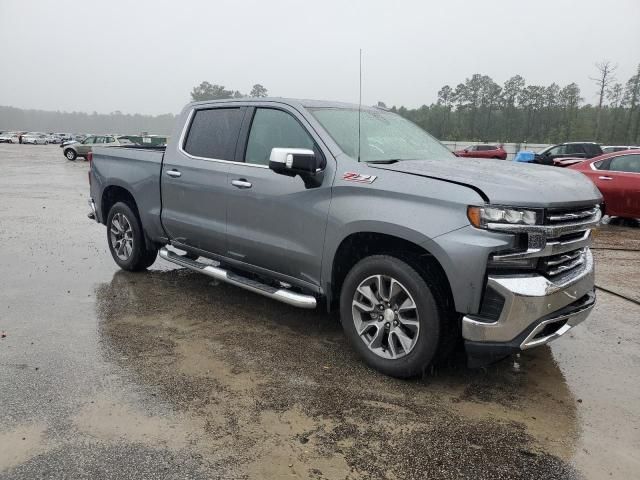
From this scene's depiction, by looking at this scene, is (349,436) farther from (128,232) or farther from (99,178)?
(99,178)

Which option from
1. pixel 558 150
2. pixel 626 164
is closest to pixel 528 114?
pixel 558 150

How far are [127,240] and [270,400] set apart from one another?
3.57 metres

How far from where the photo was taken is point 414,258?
349 centimetres

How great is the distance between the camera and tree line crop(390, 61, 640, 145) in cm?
5991

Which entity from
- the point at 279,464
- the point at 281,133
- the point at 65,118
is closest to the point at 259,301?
the point at 281,133

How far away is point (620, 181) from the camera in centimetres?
985

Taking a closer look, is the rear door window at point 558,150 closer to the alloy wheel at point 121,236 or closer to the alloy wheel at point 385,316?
the alloy wheel at point 121,236

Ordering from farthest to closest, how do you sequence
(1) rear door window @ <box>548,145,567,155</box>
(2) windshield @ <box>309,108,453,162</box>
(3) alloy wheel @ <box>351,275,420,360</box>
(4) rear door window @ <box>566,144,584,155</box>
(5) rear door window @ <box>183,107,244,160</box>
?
(1) rear door window @ <box>548,145,567,155</box>, (4) rear door window @ <box>566,144,584,155</box>, (5) rear door window @ <box>183,107,244,160</box>, (2) windshield @ <box>309,108,453,162</box>, (3) alloy wheel @ <box>351,275,420,360</box>

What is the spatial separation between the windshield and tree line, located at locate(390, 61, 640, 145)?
6031cm

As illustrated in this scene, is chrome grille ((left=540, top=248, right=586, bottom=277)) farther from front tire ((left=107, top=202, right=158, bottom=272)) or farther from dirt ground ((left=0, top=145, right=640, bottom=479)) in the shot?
Result: front tire ((left=107, top=202, right=158, bottom=272))

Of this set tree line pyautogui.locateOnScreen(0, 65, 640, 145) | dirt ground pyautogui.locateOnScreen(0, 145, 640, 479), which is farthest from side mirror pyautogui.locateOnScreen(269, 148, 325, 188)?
tree line pyautogui.locateOnScreen(0, 65, 640, 145)

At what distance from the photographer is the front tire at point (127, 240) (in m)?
5.97

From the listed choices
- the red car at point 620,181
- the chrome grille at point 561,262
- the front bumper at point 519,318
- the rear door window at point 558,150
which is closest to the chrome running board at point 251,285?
the front bumper at point 519,318

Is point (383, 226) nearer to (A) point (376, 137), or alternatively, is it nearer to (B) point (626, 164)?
(A) point (376, 137)
